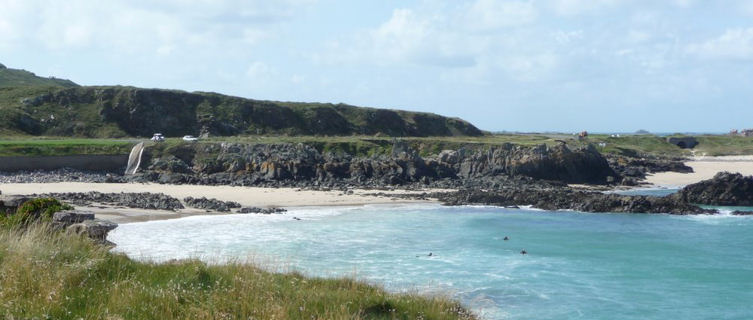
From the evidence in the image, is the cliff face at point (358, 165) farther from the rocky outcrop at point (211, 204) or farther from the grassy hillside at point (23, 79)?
the grassy hillside at point (23, 79)

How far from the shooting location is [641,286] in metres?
18.3

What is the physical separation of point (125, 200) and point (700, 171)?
54.9 meters

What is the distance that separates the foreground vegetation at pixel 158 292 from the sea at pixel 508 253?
6.25ft

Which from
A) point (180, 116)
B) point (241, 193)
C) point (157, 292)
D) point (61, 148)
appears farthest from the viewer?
point (180, 116)

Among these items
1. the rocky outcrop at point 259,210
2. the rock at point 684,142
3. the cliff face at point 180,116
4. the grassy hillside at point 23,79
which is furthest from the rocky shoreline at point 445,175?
the grassy hillside at point 23,79

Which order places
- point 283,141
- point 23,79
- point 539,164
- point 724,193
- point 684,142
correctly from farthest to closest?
point 23,79 < point 684,142 < point 283,141 < point 539,164 < point 724,193

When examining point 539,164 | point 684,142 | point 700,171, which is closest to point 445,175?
point 539,164

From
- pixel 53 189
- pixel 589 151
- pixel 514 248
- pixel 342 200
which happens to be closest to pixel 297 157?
pixel 342 200

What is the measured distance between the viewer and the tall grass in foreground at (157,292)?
294 inches

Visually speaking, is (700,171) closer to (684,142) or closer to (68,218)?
(684,142)

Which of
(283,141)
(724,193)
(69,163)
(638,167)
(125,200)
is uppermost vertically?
(283,141)

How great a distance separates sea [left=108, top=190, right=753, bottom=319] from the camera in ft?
52.3

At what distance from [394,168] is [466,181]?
17.5ft

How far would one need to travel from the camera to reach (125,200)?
107ft
